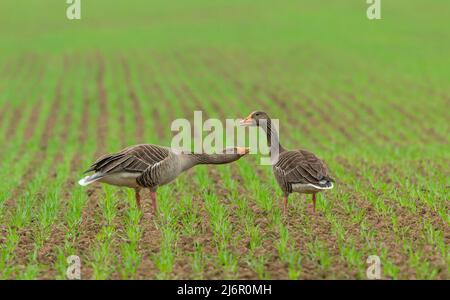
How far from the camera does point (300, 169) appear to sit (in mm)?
10141

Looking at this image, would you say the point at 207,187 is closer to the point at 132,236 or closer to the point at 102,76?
Answer: the point at 132,236

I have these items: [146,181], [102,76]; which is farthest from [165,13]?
[146,181]

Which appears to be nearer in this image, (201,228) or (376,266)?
(376,266)

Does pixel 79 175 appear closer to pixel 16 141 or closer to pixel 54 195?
pixel 54 195

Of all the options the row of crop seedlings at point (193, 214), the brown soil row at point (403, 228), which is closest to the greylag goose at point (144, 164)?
the row of crop seedlings at point (193, 214)

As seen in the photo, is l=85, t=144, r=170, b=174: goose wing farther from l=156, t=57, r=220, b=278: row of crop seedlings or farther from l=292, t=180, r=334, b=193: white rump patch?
l=292, t=180, r=334, b=193: white rump patch

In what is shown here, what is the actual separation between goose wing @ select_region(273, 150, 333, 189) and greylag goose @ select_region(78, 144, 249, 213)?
2.52 feet

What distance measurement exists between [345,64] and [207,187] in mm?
31361

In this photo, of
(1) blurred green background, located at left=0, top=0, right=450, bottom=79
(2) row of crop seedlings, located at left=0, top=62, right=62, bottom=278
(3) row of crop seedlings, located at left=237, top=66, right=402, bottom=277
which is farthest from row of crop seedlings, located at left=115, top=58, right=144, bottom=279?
(1) blurred green background, located at left=0, top=0, right=450, bottom=79

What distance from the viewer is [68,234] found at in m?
9.89

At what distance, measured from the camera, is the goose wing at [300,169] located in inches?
390

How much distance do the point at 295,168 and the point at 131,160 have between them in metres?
2.69

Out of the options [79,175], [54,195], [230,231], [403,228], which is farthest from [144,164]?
[79,175]

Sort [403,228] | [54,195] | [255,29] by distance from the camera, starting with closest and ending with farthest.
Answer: [403,228], [54,195], [255,29]
